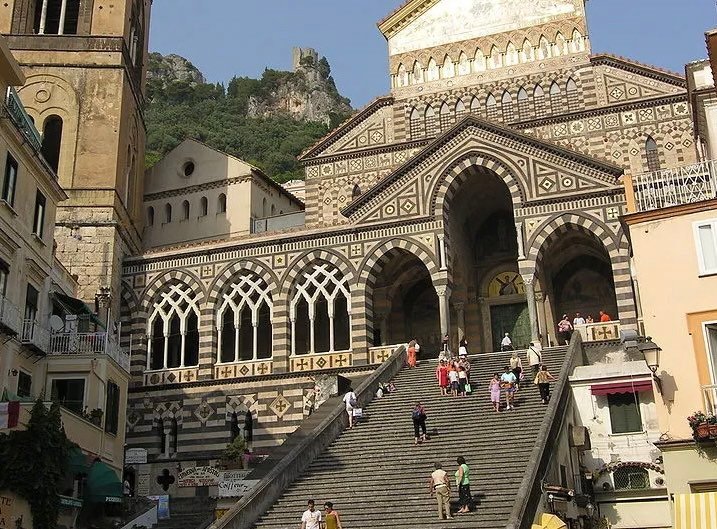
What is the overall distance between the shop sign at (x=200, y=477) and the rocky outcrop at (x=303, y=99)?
89.2 metres

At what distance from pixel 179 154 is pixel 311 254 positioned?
482 inches

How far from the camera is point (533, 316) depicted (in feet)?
95.3

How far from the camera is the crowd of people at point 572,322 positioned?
27.8 m

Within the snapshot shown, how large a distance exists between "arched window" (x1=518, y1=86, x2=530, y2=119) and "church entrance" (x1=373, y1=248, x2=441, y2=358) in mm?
8492

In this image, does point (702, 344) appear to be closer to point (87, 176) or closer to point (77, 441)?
point (77, 441)

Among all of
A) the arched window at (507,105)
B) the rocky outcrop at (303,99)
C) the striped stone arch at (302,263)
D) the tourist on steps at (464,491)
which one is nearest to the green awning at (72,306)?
the striped stone arch at (302,263)

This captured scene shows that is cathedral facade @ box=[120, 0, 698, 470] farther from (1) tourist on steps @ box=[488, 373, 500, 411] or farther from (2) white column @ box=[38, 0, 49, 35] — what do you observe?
(2) white column @ box=[38, 0, 49, 35]

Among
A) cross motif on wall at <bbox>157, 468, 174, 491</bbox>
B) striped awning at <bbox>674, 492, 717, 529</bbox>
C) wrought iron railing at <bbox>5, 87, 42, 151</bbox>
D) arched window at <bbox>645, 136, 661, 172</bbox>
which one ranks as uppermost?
arched window at <bbox>645, 136, 661, 172</bbox>

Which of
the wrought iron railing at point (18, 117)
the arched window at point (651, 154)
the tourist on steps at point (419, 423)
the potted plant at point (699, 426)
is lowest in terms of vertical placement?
the potted plant at point (699, 426)

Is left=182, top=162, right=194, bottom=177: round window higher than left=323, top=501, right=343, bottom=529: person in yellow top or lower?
higher

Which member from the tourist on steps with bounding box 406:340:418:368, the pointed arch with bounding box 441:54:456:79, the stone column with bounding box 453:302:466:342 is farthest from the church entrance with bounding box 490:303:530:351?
the pointed arch with bounding box 441:54:456:79

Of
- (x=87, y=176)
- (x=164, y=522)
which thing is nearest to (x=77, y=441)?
(x=164, y=522)

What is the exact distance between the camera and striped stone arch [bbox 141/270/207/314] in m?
33.5

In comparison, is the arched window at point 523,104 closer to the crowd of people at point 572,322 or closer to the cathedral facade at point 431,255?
the cathedral facade at point 431,255
